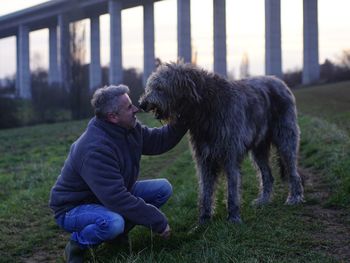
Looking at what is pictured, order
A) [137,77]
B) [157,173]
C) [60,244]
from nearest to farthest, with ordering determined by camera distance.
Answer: [60,244] < [157,173] < [137,77]

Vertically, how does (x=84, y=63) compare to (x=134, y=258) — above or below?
above

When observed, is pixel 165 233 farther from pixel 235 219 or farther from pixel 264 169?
pixel 264 169

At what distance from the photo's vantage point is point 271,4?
36.2 meters

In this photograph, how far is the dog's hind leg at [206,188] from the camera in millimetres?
5812

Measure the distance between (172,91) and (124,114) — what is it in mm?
675

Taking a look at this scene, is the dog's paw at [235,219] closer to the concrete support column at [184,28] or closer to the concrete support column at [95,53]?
the concrete support column at [184,28]

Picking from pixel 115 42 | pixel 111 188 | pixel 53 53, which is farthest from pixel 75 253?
pixel 53 53

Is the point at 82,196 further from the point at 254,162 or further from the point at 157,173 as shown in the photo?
the point at 157,173

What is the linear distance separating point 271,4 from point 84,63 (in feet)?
48.6

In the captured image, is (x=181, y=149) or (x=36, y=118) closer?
(x=181, y=149)

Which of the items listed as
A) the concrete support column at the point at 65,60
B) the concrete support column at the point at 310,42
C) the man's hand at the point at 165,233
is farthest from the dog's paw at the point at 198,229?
the concrete support column at the point at 310,42

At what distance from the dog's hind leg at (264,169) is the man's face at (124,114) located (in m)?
2.74

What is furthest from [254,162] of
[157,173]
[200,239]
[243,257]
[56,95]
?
[56,95]

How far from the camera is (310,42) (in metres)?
39.4
